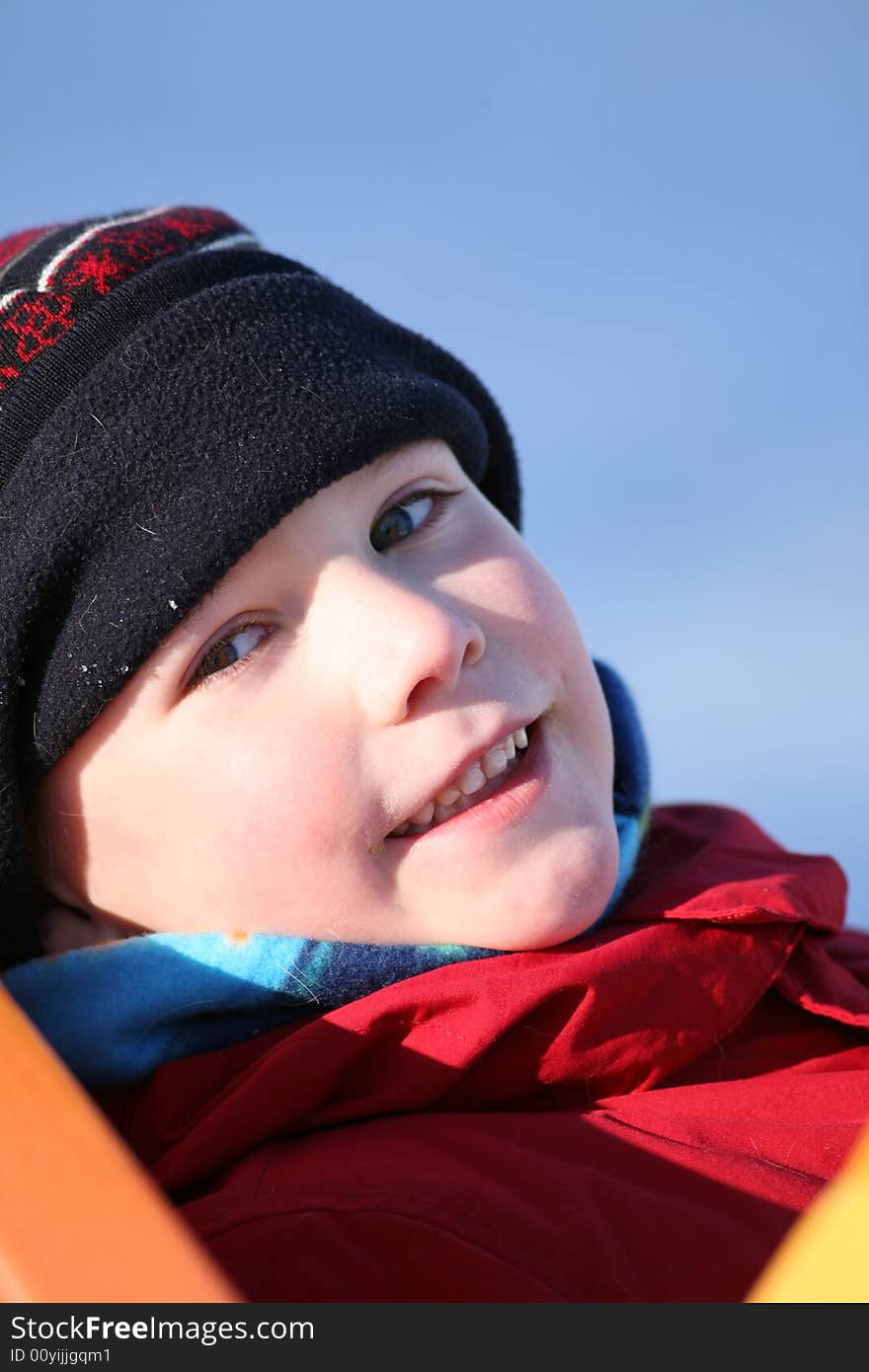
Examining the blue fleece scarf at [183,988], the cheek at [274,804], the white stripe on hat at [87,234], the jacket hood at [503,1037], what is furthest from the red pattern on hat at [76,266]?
the jacket hood at [503,1037]

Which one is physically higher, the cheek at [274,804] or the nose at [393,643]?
the nose at [393,643]

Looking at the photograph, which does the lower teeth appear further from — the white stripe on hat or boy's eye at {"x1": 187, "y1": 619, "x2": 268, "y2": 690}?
the white stripe on hat

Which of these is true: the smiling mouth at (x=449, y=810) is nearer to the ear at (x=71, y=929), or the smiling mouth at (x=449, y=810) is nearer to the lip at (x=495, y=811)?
the lip at (x=495, y=811)

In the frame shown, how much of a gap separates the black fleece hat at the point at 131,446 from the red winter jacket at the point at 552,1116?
337mm

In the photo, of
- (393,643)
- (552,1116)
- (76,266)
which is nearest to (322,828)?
(393,643)

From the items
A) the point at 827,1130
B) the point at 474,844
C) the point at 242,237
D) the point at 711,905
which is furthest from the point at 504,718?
the point at 242,237

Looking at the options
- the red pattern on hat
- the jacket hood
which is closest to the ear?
the jacket hood

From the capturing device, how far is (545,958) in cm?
103

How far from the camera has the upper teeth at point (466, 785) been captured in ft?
3.41

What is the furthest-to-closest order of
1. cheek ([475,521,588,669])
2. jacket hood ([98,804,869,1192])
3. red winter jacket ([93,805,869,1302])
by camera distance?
cheek ([475,521,588,669])
jacket hood ([98,804,869,1192])
red winter jacket ([93,805,869,1302])

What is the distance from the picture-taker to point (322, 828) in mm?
1005

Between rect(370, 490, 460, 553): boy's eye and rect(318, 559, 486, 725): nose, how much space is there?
118mm

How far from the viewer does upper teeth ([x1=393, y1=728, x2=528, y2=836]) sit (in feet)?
3.41

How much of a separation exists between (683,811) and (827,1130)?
72cm
